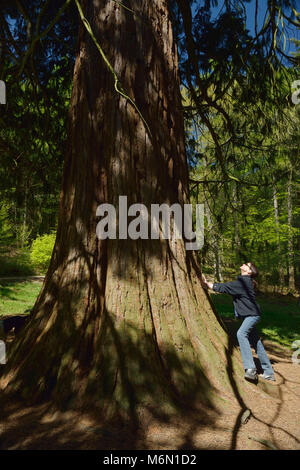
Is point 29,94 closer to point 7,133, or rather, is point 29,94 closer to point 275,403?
point 7,133

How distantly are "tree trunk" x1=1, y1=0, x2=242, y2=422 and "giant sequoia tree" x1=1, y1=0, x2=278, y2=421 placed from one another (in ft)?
0.03

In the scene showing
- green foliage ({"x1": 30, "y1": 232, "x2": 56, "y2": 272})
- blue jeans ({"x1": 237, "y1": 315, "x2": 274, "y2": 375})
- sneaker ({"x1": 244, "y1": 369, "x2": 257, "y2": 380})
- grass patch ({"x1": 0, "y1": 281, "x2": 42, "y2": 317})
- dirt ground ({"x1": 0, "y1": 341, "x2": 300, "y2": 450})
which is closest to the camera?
dirt ground ({"x1": 0, "y1": 341, "x2": 300, "y2": 450})

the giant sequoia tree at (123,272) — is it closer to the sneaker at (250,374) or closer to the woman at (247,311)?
the sneaker at (250,374)

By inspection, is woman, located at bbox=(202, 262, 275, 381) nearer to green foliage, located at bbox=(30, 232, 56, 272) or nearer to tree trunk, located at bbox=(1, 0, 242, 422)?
tree trunk, located at bbox=(1, 0, 242, 422)

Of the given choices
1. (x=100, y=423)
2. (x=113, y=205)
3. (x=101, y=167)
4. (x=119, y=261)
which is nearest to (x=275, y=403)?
(x=100, y=423)

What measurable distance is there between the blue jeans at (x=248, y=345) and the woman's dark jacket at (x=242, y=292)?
117 millimetres

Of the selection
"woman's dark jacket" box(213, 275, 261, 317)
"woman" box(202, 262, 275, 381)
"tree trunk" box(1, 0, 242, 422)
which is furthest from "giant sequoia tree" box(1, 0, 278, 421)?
"woman's dark jacket" box(213, 275, 261, 317)

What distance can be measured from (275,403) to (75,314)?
197 cm

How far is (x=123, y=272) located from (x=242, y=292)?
175 centimetres

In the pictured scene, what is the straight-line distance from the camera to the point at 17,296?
972 centimetres

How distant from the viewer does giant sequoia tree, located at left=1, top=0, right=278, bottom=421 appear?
2.43 meters

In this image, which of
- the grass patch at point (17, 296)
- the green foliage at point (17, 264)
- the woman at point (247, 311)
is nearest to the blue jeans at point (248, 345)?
the woman at point (247, 311)

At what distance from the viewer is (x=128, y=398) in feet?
7.41
